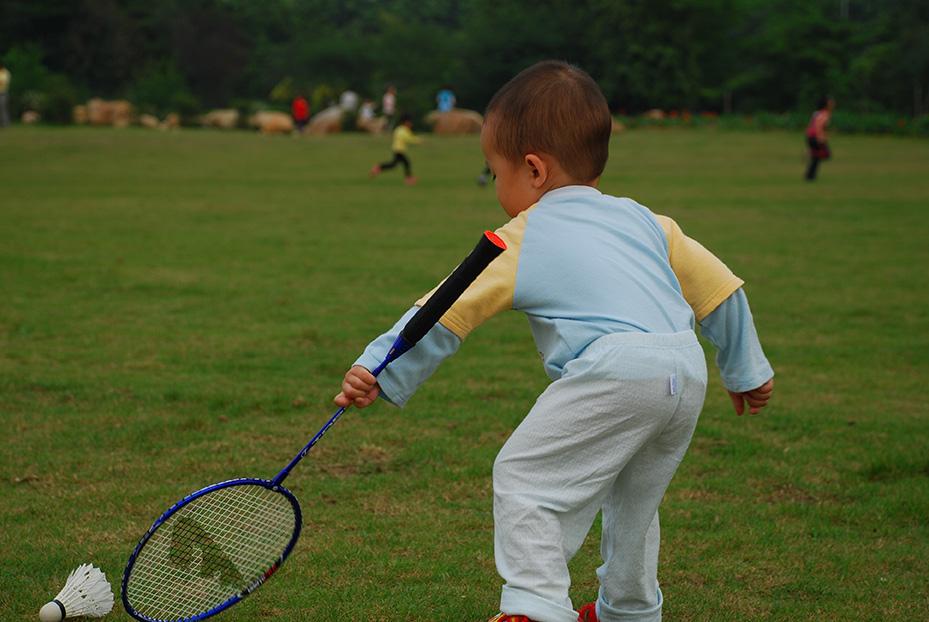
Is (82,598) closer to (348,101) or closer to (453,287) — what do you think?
(453,287)

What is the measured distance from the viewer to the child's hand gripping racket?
345cm

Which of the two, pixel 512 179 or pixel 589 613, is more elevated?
pixel 512 179

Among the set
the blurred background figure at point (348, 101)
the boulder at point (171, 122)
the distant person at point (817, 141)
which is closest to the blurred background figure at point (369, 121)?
the blurred background figure at point (348, 101)

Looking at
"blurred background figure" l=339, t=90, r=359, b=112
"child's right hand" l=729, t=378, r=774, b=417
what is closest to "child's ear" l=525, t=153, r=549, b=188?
"child's right hand" l=729, t=378, r=774, b=417

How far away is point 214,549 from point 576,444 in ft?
3.97

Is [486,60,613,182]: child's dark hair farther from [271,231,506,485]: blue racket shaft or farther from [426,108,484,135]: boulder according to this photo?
[426,108,484,135]: boulder

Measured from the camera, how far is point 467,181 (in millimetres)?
25203

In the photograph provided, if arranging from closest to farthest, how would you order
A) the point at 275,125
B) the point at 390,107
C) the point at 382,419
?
the point at 382,419 → the point at 390,107 → the point at 275,125

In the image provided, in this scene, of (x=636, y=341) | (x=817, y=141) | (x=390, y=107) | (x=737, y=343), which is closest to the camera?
(x=636, y=341)

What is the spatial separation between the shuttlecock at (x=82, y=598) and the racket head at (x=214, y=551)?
49 centimetres

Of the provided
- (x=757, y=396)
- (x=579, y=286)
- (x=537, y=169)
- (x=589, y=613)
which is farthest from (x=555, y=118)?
(x=589, y=613)

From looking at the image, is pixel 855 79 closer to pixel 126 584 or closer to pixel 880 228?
pixel 880 228

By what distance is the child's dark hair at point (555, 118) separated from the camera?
3258mm

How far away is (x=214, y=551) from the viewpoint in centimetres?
360
